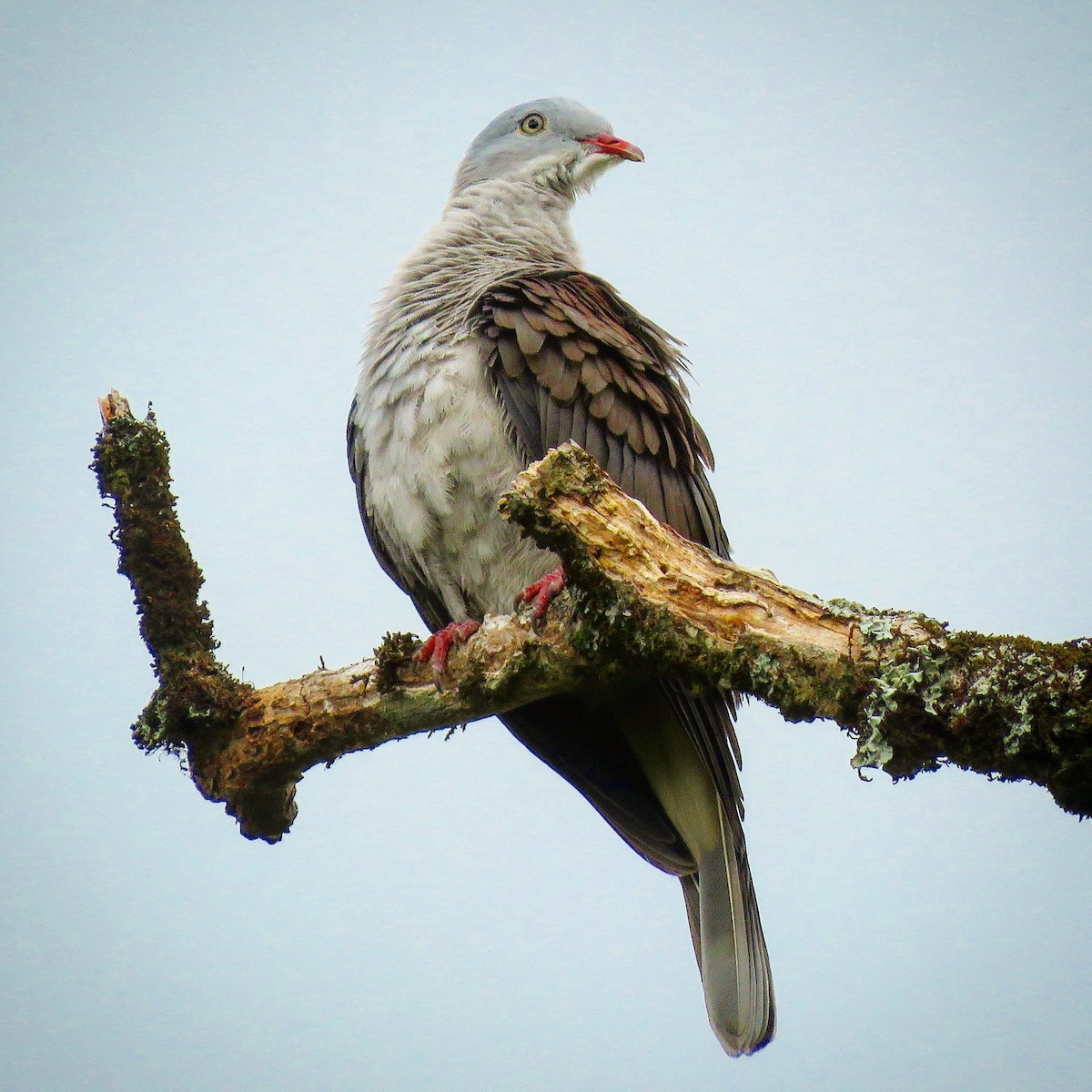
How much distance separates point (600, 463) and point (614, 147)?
2281mm


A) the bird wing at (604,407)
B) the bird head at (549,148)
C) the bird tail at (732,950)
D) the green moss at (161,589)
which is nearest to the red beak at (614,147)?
the bird head at (549,148)

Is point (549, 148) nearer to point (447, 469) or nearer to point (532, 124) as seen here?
point (532, 124)

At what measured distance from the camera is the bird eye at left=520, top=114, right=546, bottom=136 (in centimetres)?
584

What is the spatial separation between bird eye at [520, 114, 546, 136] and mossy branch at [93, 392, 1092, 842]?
2958 millimetres

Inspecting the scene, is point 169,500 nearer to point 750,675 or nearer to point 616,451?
point 616,451

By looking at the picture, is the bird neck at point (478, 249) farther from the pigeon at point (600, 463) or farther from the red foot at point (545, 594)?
the red foot at point (545, 594)

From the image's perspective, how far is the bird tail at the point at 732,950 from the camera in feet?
13.4

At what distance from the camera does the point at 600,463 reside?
4.30 metres

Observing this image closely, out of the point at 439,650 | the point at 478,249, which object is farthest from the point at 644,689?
the point at 478,249

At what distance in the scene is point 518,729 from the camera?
4.61 metres

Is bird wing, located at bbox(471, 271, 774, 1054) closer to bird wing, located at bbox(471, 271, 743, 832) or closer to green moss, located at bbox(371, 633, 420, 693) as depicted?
bird wing, located at bbox(471, 271, 743, 832)

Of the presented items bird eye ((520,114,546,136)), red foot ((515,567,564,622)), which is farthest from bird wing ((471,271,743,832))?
bird eye ((520,114,546,136))

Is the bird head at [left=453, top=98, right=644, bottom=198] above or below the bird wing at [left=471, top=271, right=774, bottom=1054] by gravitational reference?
above

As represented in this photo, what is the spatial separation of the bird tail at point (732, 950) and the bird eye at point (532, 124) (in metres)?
3.58
